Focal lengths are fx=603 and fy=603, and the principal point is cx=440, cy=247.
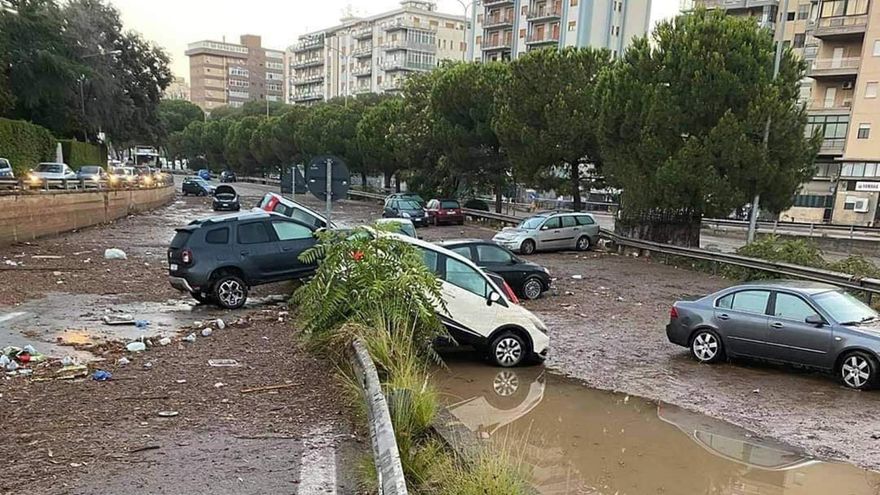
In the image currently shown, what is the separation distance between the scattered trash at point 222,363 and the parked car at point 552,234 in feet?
55.7

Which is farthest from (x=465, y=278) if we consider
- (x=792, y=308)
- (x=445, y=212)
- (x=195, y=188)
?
(x=195, y=188)

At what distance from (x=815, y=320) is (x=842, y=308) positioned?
650mm

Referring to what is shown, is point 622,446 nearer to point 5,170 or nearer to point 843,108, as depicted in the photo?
point 5,170

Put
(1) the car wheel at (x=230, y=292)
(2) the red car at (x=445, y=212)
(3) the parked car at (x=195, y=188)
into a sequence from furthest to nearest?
1. (3) the parked car at (x=195, y=188)
2. (2) the red car at (x=445, y=212)
3. (1) the car wheel at (x=230, y=292)

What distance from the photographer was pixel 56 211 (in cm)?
2312

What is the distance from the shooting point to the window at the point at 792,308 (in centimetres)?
942

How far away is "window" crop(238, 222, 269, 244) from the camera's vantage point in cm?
1277

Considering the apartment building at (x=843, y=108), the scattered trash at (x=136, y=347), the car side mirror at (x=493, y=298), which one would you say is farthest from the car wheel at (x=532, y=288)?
the apartment building at (x=843, y=108)

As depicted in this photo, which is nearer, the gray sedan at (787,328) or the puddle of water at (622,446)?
the puddle of water at (622,446)

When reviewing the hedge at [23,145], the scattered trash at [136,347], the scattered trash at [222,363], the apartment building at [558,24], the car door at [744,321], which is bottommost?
the scattered trash at [136,347]

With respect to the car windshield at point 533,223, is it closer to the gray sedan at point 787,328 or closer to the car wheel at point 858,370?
the gray sedan at point 787,328

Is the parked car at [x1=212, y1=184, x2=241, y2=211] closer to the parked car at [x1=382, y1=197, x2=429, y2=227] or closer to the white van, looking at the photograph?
the parked car at [x1=382, y1=197, x2=429, y2=227]

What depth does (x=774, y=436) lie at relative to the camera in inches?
283

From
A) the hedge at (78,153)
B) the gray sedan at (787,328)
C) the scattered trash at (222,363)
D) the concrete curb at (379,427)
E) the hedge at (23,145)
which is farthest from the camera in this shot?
the hedge at (78,153)
